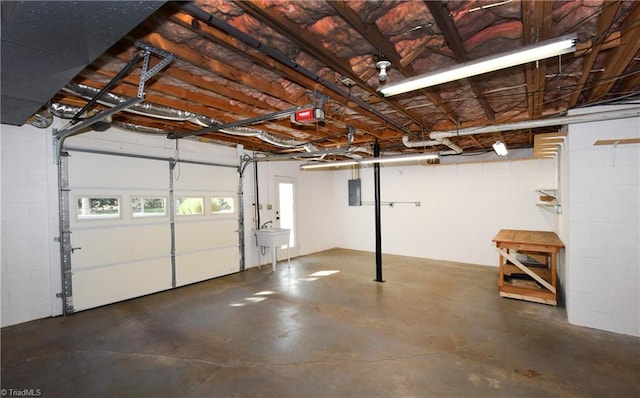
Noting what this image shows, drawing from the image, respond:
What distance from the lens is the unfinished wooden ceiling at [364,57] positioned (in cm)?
173

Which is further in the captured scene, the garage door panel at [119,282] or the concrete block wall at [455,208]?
the concrete block wall at [455,208]

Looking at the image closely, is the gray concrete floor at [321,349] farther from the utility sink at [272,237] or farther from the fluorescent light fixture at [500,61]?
the fluorescent light fixture at [500,61]

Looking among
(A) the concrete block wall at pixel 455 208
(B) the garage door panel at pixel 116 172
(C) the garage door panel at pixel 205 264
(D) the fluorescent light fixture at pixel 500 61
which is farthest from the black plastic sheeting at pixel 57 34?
(A) the concrete block wall at pixel 455 208

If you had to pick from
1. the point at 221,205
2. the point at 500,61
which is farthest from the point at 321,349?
the point at 221,205

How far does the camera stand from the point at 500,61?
1.77 metres

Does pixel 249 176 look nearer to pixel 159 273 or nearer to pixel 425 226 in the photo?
pixel 159 273

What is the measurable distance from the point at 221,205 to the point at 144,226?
1.45 metres

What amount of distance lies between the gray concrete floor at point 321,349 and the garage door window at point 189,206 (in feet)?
4.63

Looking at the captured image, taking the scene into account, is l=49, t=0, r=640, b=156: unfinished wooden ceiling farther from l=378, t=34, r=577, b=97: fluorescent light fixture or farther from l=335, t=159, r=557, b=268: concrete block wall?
l=335, t=159, r=557, b=268: concrete block wall

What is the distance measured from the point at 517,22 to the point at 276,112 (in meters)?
2.26

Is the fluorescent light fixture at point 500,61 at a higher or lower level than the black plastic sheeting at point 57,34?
lower

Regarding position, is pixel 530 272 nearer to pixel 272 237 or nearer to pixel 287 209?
pixel 272 237

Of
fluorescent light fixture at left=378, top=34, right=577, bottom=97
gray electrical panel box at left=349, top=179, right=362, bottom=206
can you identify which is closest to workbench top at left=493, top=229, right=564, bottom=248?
fluorescent light fixture at left=378, top=34, right=577, bottom=97

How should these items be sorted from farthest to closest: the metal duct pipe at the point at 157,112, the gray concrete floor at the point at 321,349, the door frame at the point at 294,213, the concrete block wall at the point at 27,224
A: the door frame at the point at 294,213 < the concrete block wall at the point at 27,224 < the metal duct pipe at the point at 157,112 < the gray concrete floor at the point at 321,349
